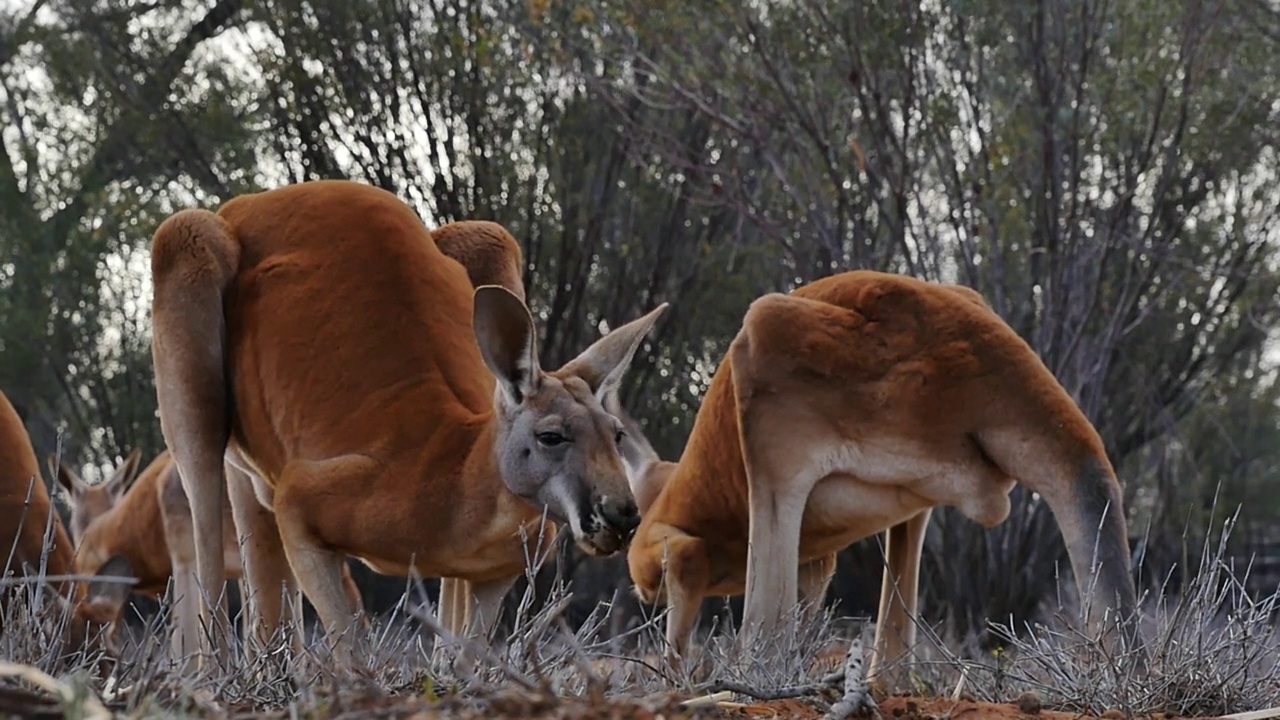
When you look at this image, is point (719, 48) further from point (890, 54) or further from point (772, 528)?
point (772, 528)

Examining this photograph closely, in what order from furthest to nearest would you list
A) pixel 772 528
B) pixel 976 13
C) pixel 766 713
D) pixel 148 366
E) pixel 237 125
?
1. pixel 148 366
2. pixel 237 125
3. pixel 976 13
4. pixel 772 528
5. pixel 766 713

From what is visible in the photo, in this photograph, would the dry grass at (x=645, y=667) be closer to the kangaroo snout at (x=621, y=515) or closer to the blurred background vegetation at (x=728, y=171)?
the kangaroo snout at (x=621, y=515)

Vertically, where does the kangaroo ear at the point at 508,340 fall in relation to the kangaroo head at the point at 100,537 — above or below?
above

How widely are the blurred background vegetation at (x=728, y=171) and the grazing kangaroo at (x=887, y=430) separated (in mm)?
2490

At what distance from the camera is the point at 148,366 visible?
13008 millimetres

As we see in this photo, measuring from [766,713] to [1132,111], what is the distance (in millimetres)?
7011

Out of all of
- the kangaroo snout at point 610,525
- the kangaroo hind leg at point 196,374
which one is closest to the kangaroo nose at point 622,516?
the kangaroo snout at point 610,525

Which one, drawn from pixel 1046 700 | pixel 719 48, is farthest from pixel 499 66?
pixel 1046 700

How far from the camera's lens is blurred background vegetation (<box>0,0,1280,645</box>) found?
935 centimetres

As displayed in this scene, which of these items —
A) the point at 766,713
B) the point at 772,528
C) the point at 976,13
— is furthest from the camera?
the point at 976,13

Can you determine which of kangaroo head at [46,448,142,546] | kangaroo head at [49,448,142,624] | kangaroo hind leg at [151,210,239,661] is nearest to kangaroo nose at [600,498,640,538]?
kangaroo hind leg at [151,210,239,661]

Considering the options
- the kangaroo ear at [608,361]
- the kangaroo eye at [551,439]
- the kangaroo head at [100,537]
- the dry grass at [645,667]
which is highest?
the kangaroo ear at [608,361]

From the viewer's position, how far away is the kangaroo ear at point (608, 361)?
172 inches

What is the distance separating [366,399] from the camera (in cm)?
464
